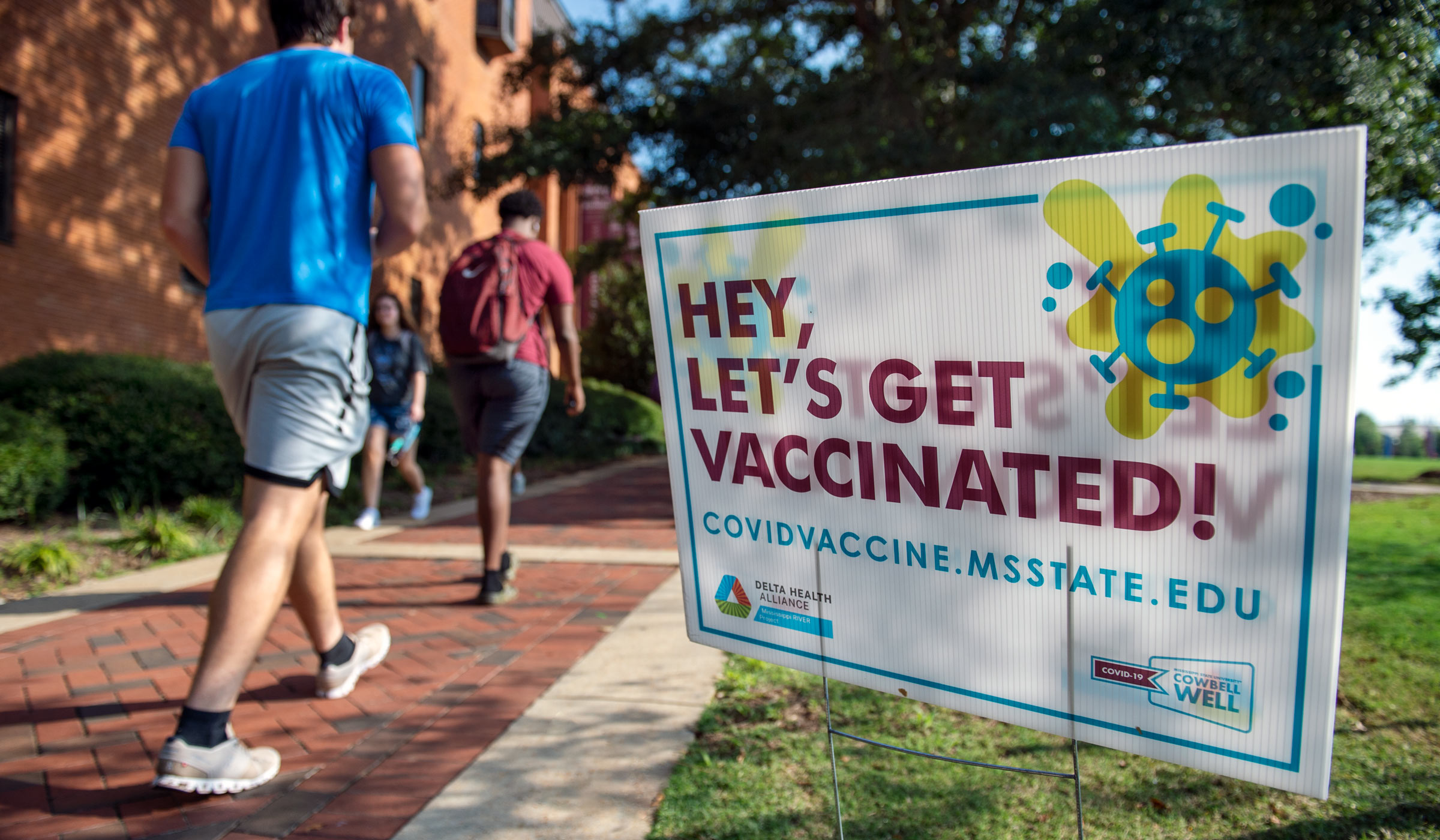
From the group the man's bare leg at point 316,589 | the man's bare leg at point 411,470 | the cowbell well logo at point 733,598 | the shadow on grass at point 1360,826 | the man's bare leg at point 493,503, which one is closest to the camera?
the cowbell well logo at point 733,598

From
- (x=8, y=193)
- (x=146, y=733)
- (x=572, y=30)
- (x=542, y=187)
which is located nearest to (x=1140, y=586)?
(x=146, y=733)

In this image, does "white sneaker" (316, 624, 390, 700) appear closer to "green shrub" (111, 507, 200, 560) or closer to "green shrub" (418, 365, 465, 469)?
"green shrub" (111, 507, 200, 560)

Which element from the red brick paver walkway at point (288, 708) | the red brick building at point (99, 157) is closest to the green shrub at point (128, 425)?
the red brick paver walkway at point (288, 708)

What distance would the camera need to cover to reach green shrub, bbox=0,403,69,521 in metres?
5.82

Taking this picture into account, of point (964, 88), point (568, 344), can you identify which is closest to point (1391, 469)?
point (964, 88)

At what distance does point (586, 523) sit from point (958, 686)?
570 centimetres

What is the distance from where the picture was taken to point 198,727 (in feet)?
7.30

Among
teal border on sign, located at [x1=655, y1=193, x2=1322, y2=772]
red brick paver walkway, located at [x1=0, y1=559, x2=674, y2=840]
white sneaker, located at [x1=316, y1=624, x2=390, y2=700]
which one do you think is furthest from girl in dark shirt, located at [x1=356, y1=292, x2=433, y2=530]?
teal border on sign, located at [x1=655, y1=193, x2=1322, y2=772]

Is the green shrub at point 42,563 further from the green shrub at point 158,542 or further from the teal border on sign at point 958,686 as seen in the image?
the teal border on sign at point 958,686

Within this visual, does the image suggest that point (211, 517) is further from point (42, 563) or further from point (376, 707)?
point (376, 707)

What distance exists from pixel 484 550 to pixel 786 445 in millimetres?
2752

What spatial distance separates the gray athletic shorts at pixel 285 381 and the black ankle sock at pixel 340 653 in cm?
72

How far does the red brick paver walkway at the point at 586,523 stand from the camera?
607cm

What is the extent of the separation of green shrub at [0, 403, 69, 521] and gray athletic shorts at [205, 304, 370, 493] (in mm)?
4556
